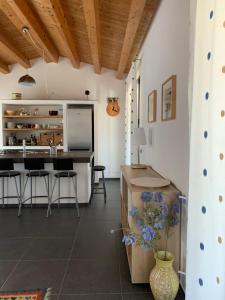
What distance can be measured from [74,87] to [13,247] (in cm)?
519

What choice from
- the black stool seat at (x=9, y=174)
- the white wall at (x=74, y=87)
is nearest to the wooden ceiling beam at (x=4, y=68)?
the white wall at (x=74, y=87)

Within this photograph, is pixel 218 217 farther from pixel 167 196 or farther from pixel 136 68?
pixel 136 68

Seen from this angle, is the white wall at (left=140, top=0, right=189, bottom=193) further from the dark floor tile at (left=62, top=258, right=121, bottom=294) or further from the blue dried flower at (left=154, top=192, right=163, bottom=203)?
the dark floor tile at (left=62, top=258, right=121, bottom=294)

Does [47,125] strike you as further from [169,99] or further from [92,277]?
[92,277]

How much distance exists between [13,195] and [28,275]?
252 cm

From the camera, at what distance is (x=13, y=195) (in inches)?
188

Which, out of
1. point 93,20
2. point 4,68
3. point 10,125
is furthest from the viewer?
point 10,125

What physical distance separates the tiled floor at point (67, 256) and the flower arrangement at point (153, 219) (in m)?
0.55

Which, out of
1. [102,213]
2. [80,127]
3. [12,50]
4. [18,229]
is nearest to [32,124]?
[80,127]

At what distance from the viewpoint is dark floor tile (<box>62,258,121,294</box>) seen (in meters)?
2.29

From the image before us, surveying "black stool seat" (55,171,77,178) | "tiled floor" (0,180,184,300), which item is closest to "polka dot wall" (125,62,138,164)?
"black stool seat" (55,171,77,178)

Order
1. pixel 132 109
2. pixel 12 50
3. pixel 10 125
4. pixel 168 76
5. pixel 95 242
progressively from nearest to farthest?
1. pixel 168 76
2. pixel 95 242
3. pixel 12 50
4. pixel 132 109
5. pixel 10 125

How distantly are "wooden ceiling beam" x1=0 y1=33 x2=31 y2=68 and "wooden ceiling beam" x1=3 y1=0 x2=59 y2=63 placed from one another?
63 cm

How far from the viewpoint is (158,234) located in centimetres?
215
